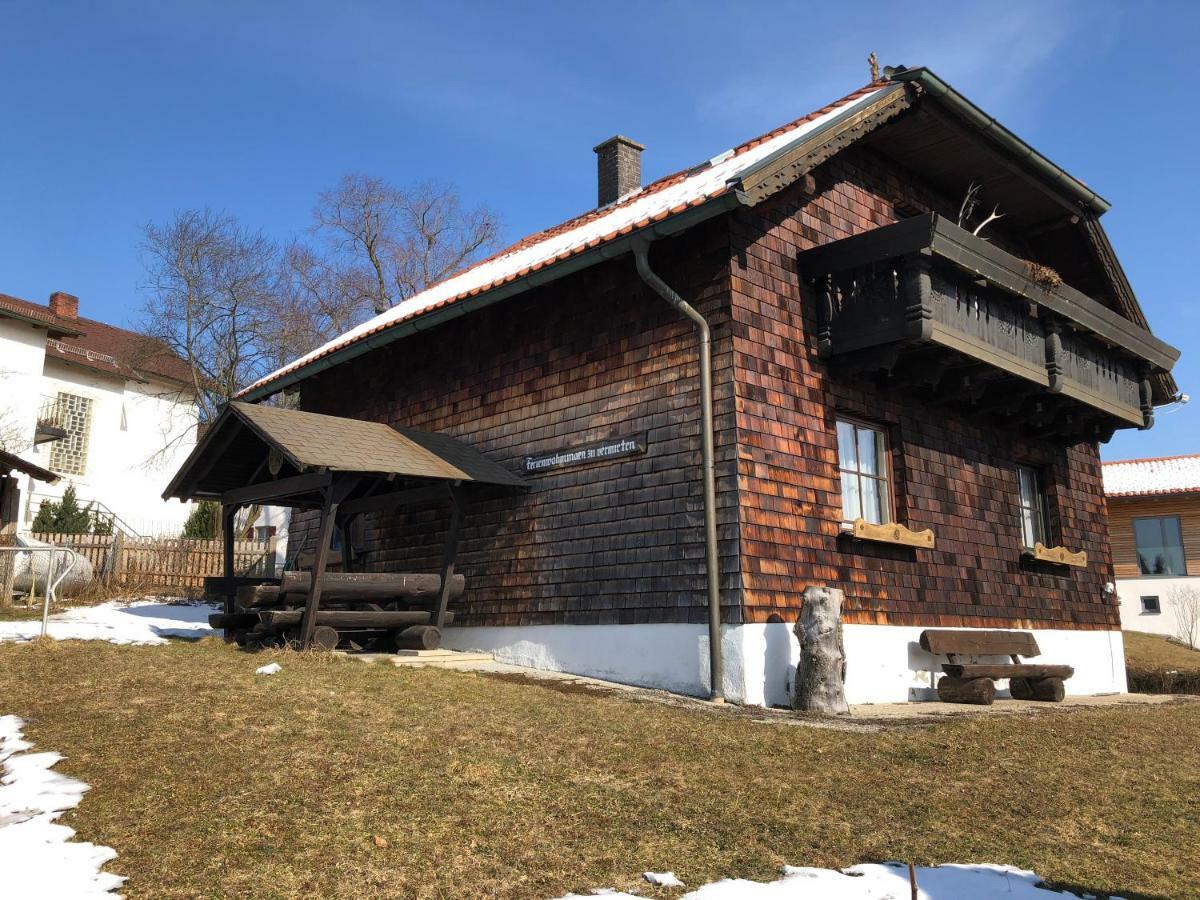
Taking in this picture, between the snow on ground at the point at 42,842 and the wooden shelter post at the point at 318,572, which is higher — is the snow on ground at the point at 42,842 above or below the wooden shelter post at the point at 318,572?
below

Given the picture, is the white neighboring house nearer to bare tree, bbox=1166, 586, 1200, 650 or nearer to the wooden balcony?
the wooden balcony

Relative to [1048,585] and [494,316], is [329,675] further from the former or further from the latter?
[1048,585]

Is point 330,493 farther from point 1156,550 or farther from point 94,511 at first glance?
point 1156,550

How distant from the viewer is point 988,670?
38.5 ft

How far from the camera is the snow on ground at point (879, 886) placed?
449 cm

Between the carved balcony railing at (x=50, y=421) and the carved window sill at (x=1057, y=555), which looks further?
the carved balcony railing at (x=50, y=421)

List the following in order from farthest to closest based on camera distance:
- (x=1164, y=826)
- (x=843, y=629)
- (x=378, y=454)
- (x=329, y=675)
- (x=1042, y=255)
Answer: (x=1042, y=255) < (x=378, y=454) < (x=843, y=629) < (x=329, y=675) < (x=1164, y=826)

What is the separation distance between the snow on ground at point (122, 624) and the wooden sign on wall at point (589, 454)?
4.98m

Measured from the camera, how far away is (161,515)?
37.6 m

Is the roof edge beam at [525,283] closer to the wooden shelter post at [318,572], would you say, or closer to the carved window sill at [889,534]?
the wooden shelter post at [318,572]

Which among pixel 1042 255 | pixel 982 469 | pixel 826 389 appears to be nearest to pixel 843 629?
pixel 826 389

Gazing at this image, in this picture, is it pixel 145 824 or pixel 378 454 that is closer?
pixel 145 824

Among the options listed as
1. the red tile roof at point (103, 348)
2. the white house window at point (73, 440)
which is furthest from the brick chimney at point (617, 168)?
the white house window at point (73, 440)

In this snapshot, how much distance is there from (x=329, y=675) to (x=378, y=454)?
310 cm
